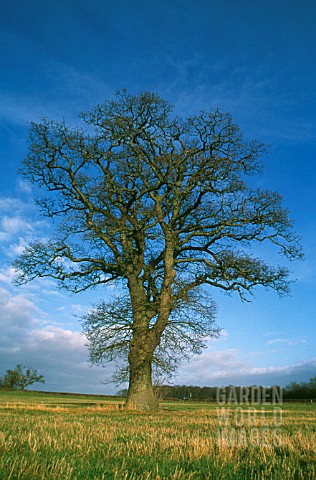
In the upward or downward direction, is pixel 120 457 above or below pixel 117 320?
below

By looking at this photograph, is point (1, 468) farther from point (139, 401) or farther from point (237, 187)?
point (237, 187)

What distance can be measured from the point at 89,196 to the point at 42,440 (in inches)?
639

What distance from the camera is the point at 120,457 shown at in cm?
459

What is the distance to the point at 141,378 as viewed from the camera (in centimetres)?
1850

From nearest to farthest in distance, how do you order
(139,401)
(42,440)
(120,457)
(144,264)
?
(120,457) → (42,440) → (139,401) → (144,264)

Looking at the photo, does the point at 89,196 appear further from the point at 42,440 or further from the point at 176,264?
the point at 42,440

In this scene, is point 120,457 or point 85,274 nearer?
point 120,457

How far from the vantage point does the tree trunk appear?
18.2 m

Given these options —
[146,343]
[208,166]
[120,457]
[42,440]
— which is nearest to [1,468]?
[120,457]

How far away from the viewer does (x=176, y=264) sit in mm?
20984

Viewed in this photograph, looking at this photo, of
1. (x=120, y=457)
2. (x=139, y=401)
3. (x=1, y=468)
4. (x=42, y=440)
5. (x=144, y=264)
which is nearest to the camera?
(x=1, y=468)

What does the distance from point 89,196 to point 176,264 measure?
5374 millimetres

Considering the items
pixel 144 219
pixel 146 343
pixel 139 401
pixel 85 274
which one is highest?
pixel 144 219

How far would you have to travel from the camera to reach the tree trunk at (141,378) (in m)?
18.2
